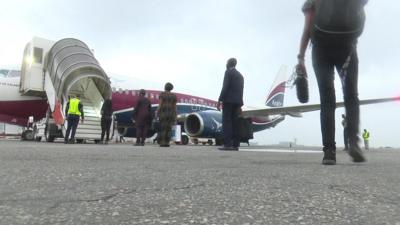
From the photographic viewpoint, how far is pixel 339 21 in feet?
12.1

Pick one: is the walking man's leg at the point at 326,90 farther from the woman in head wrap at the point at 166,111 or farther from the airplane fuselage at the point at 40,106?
the airplane fuselage at the point at 40,106

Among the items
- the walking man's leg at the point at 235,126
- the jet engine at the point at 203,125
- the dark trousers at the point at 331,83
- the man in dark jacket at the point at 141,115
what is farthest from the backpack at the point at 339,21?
the jet engine at the point at 203,125

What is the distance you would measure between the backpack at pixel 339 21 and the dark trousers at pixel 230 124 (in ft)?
13.0

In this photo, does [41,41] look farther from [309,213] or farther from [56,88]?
[309,213]

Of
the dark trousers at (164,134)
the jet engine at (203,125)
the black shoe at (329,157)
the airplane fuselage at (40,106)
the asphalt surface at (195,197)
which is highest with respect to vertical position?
the airplane fuselage at (40,106)

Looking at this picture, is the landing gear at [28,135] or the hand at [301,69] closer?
the hand at [301,69]

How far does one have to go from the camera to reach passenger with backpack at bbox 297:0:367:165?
3689mm

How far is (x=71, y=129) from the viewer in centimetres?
1266

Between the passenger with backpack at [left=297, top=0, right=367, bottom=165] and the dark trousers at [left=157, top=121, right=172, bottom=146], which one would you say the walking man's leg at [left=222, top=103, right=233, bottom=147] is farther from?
the passenger with backpack at [left=297, top=0, right=367, bottom=165]

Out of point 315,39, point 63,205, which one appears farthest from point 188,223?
point 315,39

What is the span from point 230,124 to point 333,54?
3.98 m

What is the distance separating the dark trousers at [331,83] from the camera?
150 inches

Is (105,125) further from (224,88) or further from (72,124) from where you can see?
(224,88)

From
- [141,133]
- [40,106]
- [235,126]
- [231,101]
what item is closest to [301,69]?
[231,101]
